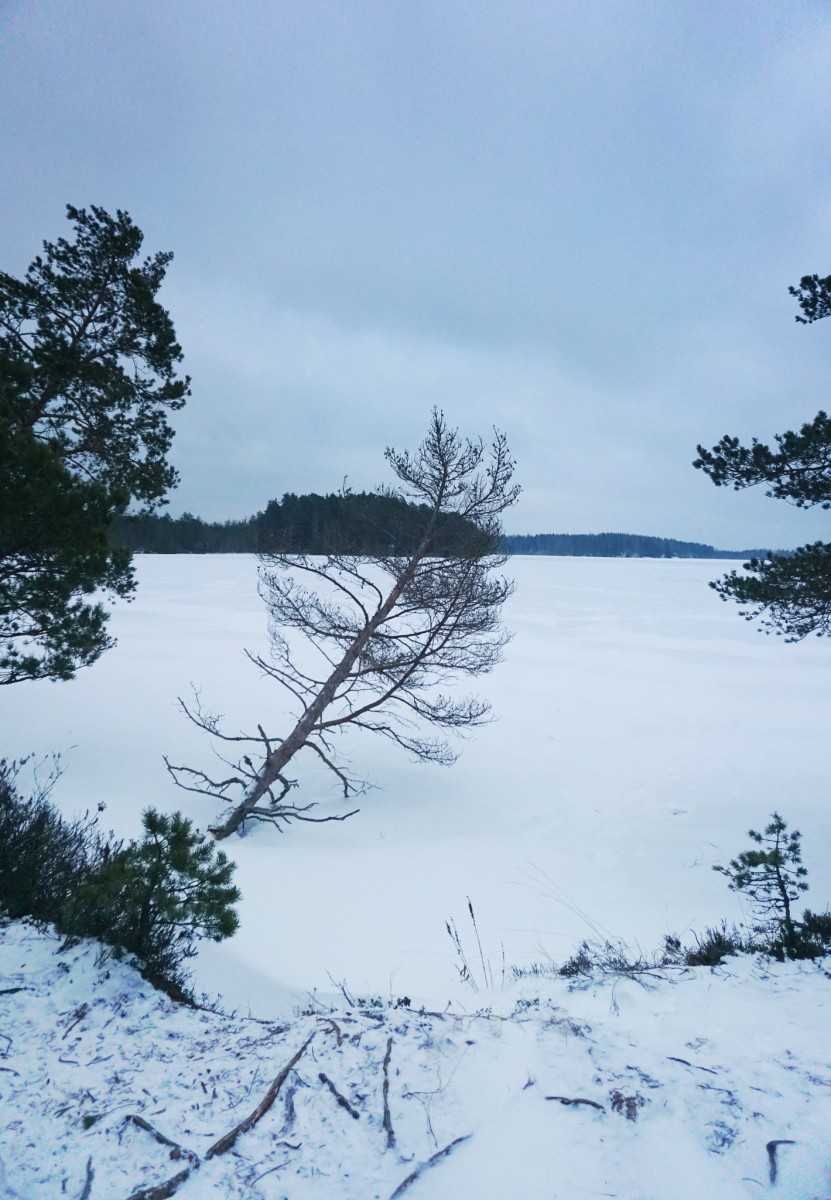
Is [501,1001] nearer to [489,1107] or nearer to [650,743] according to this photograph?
[489,1107]

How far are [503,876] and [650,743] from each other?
732cm

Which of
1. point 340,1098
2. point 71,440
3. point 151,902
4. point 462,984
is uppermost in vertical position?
point 71,440

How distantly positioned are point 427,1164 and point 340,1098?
0.60 metres

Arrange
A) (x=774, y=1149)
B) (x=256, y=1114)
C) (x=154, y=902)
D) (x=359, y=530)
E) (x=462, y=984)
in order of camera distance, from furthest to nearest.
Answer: (x=359, y=530)
(x=462, y=984)
(x=154, y=902)
(x=256, y=1114)
(x=774, y=1149)

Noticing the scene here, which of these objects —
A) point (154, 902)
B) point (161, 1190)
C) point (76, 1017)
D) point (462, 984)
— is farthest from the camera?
point (462, 984)

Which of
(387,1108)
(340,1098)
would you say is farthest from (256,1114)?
(387,1108)

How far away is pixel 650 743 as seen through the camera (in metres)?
14.3

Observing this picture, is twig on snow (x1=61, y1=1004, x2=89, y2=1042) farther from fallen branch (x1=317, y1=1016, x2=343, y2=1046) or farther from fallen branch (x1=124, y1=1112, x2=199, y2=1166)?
fallen branch (x1=317, y1=1016, x2=343, y2=1046)

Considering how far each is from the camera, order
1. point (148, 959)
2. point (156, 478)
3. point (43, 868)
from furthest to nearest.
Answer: point (156, 478)
point (43, 868)
point (148, 959)

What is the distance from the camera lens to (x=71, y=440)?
7.30 m

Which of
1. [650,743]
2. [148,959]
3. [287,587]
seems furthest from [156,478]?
[650,743]

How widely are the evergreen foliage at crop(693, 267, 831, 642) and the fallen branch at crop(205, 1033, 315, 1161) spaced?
724cm

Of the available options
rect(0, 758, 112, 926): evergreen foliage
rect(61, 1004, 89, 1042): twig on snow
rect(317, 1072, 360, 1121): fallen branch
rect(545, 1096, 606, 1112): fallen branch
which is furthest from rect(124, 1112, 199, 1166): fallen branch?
rect(0, 758, 112, 926): evergreen foliage

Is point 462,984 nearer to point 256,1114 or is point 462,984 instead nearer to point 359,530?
point 256,1114
